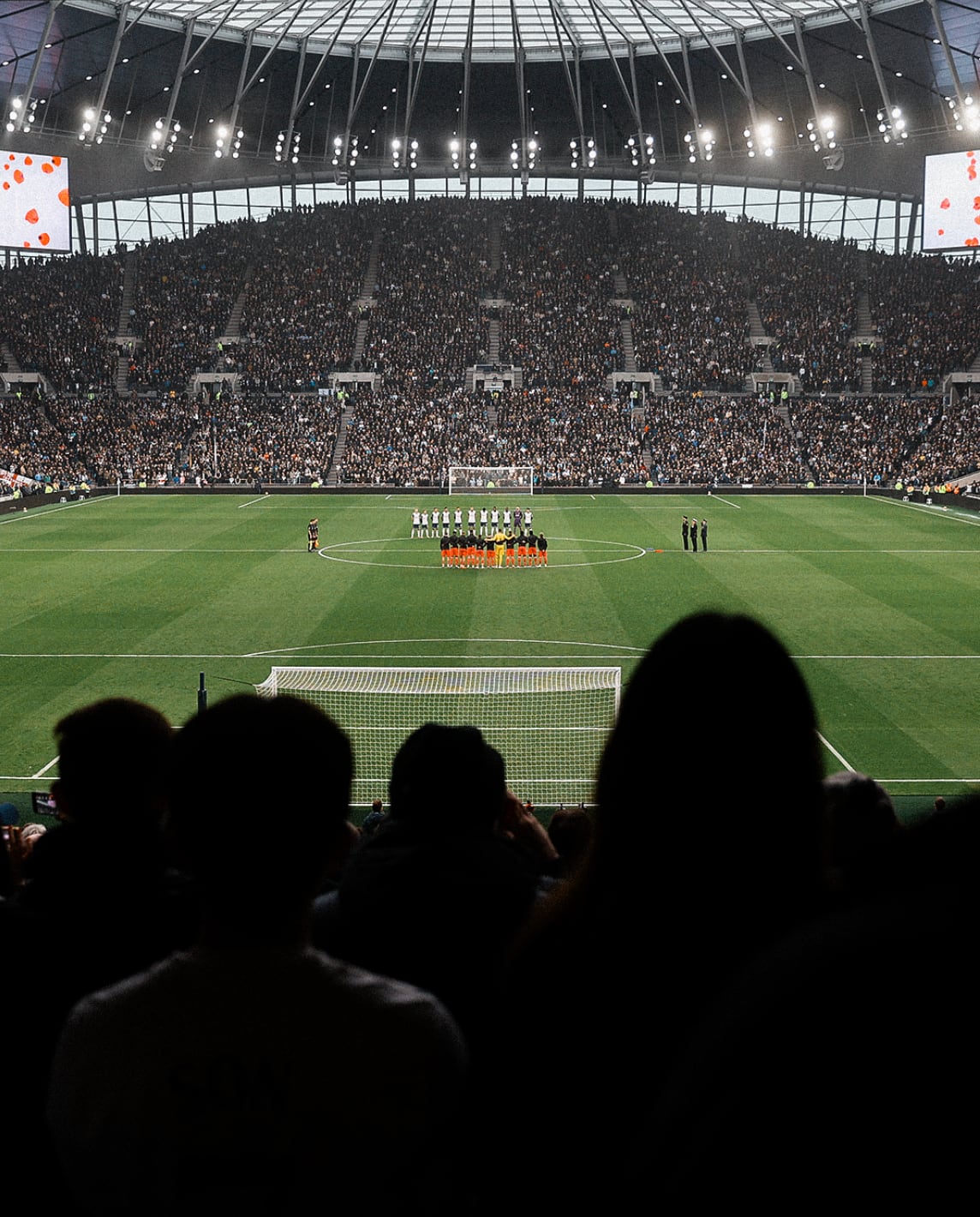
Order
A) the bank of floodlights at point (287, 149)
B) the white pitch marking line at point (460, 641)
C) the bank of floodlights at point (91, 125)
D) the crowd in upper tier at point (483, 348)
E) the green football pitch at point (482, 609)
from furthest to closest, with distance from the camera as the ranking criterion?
the bank of floodlights at point (287, 149), the crowd in upper tier at point (483, 348), the bank of floodlights at point (91, 125), the white pitch marking line at point (460, 641), the green football pitch at point (482, 609)

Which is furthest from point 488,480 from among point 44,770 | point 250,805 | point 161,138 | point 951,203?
point 250,805

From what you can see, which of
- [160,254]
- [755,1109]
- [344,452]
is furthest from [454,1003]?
[160,254]

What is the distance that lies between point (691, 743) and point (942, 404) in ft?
241

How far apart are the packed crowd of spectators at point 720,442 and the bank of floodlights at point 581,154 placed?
20381 millimetres

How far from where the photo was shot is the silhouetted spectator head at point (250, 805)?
235cm

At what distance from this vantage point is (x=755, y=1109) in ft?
4.23

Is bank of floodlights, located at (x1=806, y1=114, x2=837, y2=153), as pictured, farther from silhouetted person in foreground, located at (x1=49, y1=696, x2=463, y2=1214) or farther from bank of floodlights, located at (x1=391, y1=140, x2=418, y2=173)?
silhouetted person in foreground, located at (x1=49, y1=696, x2=463, y2=1214)

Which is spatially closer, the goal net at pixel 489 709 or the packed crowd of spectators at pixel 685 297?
the goal net at pixel 489 709

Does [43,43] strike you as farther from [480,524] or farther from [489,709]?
[489,709]

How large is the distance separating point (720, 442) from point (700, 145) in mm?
18163

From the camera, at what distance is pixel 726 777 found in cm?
201

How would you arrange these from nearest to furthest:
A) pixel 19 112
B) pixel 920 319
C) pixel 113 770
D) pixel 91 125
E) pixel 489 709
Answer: pixel 113 770 → pixel 489 709 → pixel 91 125 → pixel 19 112 → pixel 920 319

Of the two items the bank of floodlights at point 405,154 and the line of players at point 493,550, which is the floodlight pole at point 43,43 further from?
the line of players at point 493,550

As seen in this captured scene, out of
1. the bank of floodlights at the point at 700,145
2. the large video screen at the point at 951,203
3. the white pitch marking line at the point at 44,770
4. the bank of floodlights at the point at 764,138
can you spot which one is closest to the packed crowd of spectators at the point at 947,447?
the large video screen at the point at 951,203
